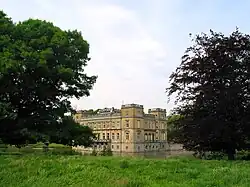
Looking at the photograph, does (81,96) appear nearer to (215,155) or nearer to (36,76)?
(36,76)

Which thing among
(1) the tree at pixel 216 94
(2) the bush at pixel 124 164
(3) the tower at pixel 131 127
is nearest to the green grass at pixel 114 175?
(2) the bush at pixel 124 164

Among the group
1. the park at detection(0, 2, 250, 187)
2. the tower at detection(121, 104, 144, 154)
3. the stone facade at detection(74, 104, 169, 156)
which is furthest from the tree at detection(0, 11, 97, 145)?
the tower at detection(121, 104, 144, 154)

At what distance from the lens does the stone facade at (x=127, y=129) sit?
83.4 m

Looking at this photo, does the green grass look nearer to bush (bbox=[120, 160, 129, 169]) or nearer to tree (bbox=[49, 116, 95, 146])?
bush (bbox=[120, 160, 129, 169])

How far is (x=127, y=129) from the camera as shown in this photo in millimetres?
84062

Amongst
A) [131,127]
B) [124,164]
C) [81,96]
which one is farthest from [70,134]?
[131,127]

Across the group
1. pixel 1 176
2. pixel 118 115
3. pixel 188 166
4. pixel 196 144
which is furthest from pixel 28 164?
pixel 118 115

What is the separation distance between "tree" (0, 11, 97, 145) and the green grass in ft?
21.9

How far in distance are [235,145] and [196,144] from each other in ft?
6.08

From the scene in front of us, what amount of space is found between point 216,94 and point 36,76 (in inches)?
371

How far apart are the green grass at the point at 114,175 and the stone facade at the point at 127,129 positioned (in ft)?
224

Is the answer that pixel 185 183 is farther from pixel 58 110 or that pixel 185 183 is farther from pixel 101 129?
pixel 101 129

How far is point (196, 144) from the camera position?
56.3ft

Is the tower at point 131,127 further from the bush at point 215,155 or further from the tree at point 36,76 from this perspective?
the bush at point 215,155
